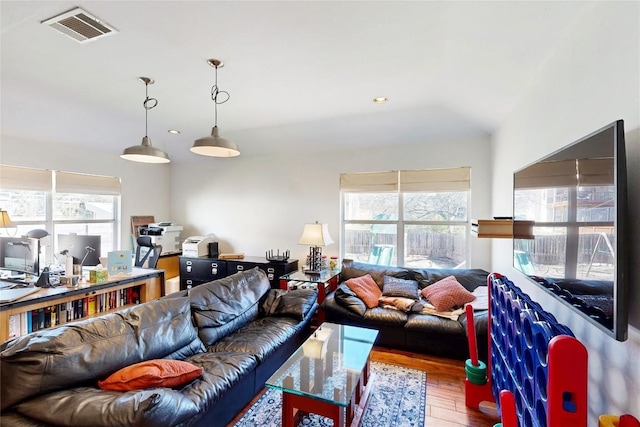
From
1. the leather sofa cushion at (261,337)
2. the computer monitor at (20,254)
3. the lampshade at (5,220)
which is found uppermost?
the lampshade at (5,220)

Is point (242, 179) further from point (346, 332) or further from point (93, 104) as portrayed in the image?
point (346, 332)

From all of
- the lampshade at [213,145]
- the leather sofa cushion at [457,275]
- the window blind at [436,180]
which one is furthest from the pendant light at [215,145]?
the leather sofa cushion at [457,275]

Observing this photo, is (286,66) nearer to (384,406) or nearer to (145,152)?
(145,152)

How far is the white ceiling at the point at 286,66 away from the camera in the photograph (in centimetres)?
172

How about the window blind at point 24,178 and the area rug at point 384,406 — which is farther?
the window blind at point 24,178

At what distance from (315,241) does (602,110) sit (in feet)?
10.1

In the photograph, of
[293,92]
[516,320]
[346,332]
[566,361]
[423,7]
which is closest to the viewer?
[566,361]

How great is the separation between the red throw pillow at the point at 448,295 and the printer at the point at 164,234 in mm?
4341

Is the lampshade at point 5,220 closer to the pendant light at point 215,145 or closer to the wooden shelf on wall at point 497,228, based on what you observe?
the pendant light at point 215,145

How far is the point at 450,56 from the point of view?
220 cm

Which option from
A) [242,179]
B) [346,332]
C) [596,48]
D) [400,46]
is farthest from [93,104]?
[596,48]

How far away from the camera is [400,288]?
136 inches

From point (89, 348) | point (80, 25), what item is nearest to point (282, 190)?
point (80, 25)

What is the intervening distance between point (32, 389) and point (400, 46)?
286 centimetres
